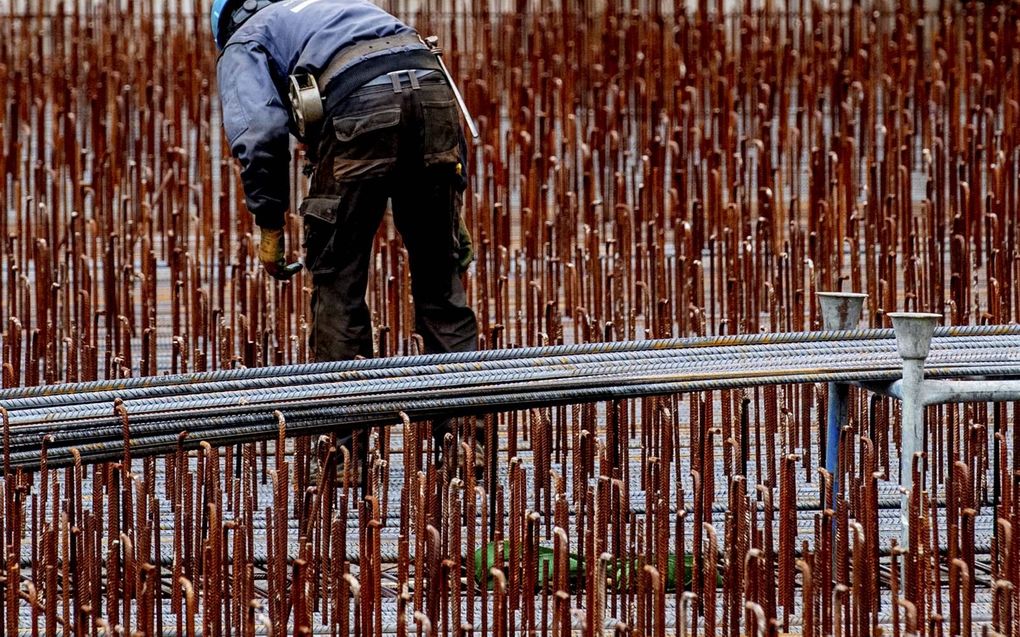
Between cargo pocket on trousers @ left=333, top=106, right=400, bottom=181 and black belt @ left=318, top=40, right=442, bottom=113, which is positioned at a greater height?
black belt @ left=318, top=40, right=442, bottom=113

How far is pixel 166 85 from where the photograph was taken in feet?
24.6

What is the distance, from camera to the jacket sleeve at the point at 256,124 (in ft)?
12.1

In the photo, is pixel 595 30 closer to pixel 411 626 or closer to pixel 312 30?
pixel 312 30

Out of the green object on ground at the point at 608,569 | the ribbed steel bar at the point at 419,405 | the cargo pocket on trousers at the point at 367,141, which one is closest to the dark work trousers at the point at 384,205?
the cargo pocket on trousers at the point at 367,141

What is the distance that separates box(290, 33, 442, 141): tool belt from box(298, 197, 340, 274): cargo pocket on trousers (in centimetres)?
15

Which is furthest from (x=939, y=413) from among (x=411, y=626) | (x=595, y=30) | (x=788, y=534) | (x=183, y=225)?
(x=595, y=30)

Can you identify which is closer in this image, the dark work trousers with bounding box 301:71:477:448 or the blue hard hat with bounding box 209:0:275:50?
the dark work trousers with bounding box 301:71:477:448

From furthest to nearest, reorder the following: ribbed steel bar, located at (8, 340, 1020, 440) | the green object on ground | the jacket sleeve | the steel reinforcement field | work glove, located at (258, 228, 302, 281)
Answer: work glove, located at (258, 228, 302, 281)
the jacket sleeve
ribbed steel bar, located at (8, 340, 1020, 440)
the green object on ground
the steel reinforcement field

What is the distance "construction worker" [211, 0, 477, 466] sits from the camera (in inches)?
146

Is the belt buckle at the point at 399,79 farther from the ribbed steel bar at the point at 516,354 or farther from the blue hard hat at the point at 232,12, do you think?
the ribbed steel bar at the point at 516,354

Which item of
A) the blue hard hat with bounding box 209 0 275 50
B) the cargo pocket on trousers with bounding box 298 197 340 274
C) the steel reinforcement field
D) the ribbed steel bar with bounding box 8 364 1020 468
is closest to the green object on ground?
the steel reinforcement field

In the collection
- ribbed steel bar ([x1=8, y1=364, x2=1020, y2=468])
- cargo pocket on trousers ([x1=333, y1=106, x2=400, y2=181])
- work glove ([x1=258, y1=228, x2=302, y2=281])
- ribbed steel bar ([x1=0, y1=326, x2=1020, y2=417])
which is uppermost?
cargo pocket on trousers ([x1=333, y1=106, x2=400, y2=181])

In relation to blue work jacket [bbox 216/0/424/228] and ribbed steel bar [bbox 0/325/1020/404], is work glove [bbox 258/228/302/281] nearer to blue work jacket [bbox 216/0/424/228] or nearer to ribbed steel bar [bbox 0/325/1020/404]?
blue work jacket [bbox 216/0/424/228]

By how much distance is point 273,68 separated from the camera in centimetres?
383
